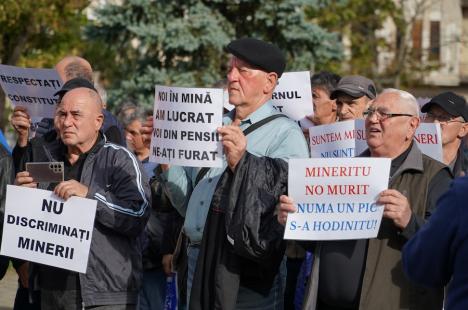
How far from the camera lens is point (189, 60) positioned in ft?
65.9

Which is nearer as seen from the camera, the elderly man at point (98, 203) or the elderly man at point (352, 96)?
the elderly man at point (98, 203)

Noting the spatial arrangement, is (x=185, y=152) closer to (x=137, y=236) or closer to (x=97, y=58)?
(x=137, y=236)

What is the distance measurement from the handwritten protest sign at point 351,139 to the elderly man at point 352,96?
45cm

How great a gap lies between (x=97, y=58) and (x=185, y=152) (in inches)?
887

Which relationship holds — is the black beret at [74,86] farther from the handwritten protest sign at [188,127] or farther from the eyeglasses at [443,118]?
the eyeglasses at [443,118]

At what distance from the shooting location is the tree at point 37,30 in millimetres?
19969

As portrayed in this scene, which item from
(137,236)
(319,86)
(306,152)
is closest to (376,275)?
(306,152)

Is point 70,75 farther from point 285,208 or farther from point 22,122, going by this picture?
point 285,208

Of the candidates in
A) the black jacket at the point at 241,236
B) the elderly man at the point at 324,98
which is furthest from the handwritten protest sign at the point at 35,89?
the black jacket at the point at 241,236

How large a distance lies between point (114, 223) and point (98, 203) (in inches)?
5.4

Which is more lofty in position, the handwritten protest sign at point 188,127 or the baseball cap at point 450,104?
the baseball cap at point 450,104

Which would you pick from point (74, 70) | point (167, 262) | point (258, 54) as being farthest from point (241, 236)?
point (74, 70)

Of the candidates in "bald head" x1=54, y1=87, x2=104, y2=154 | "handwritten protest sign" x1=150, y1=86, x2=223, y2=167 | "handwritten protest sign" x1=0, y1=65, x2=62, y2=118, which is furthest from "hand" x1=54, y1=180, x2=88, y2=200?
"handwritten protest sign" x1=0, y1=65, x2=62, y2=118

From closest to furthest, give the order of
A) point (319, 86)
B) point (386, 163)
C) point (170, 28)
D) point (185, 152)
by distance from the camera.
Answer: point (386, 163) < point (185, 152) < point (319, 86) < point (170, 28)
